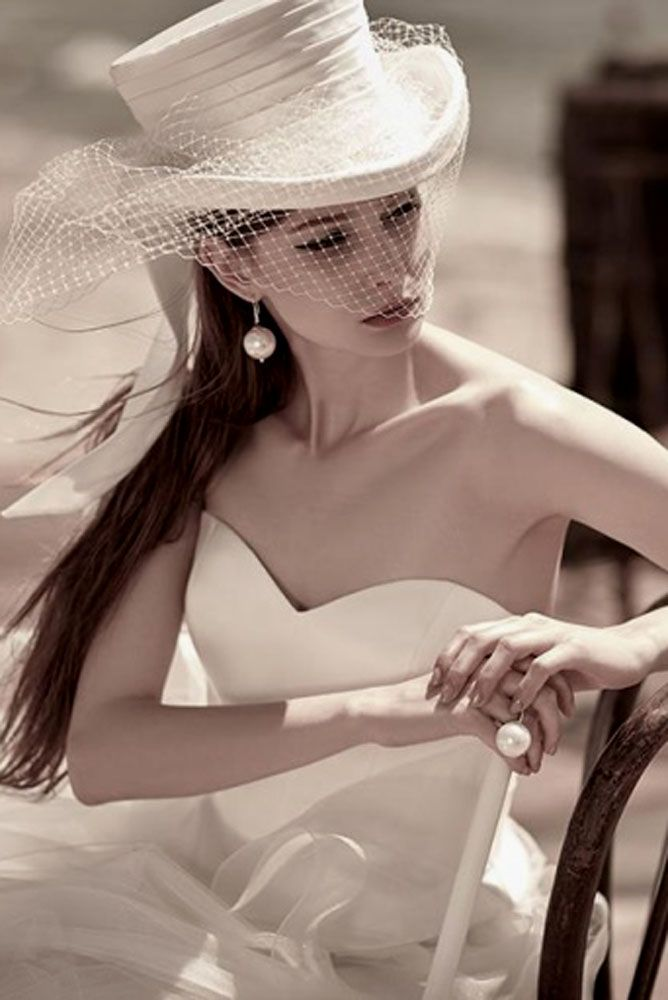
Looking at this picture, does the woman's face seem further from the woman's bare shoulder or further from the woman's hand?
the woman's hand

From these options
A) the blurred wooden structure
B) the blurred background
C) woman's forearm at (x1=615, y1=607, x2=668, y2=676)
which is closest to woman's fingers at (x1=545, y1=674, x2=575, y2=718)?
woman's forearm at (x1=615, y1=607, x2=668, y2=676)

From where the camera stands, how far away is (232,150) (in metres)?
2.01

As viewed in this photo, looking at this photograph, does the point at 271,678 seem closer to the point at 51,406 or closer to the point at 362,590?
Result: the point at 362,590

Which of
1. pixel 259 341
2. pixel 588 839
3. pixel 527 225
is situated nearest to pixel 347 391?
pixel 259 341

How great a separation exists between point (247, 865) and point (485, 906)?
0.74ft

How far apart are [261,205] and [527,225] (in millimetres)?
6912

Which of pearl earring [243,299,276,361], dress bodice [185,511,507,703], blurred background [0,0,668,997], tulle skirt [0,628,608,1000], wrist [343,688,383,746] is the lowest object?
blurred background [0,0,668,997]

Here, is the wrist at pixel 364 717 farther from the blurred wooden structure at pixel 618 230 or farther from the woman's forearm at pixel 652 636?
the blurred wooden structure at pixel 618 230

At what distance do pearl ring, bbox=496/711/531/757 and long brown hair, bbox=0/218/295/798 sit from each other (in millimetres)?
500

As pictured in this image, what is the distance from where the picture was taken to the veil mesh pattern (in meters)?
1.97

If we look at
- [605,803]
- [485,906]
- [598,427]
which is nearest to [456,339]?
[598,427]

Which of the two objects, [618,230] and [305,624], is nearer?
[305,624]

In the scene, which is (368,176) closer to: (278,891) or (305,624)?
(305,624)

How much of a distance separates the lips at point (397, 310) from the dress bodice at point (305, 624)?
0.26 metres
